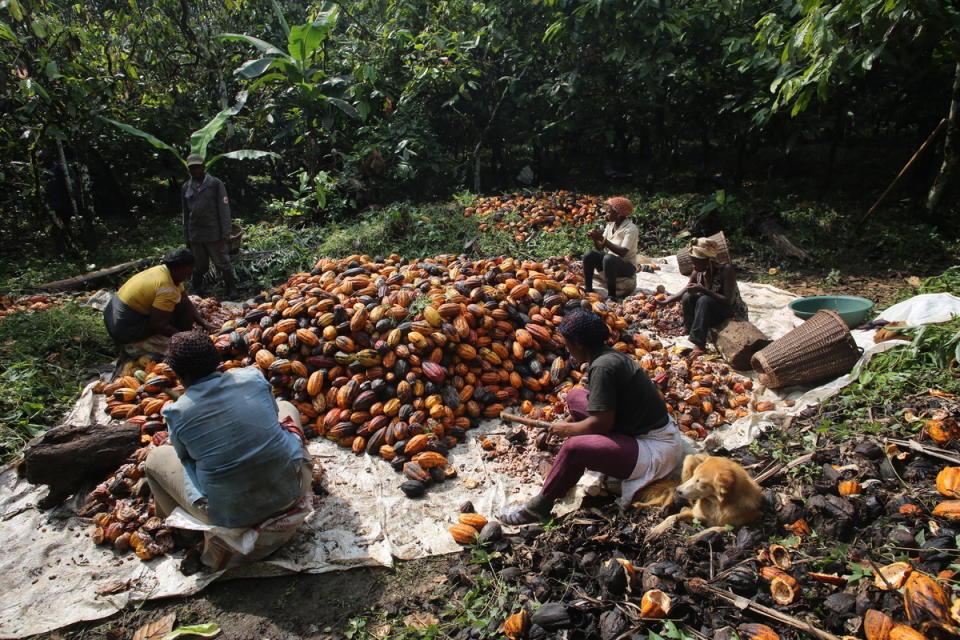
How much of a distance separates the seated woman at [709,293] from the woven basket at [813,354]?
2.37 ft

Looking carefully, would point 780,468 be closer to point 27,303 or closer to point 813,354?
point 813,354

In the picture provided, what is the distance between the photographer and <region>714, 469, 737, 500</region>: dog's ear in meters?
2.36

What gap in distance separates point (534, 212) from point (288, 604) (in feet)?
21.8

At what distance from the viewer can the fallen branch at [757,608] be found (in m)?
1.84

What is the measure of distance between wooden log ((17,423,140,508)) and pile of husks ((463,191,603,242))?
5.14 m

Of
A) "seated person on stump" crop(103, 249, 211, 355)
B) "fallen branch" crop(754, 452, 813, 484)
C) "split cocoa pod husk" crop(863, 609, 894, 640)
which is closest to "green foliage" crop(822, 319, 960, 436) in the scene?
"fallen branch" crop(754, 452, 813, 484)

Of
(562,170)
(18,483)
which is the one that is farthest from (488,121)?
(18,483)

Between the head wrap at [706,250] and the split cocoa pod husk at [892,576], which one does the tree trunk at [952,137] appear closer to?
the head wrap at [706,250]

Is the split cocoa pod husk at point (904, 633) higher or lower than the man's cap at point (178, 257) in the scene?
lower

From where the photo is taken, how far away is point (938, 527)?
213 cm

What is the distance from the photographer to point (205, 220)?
19.9 feet

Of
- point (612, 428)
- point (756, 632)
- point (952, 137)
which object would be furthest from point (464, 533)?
point (952, 137)

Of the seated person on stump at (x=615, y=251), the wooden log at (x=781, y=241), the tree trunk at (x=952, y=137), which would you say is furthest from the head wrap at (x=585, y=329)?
the tree trunk at (x=952, y=137)

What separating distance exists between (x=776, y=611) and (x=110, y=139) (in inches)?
486
